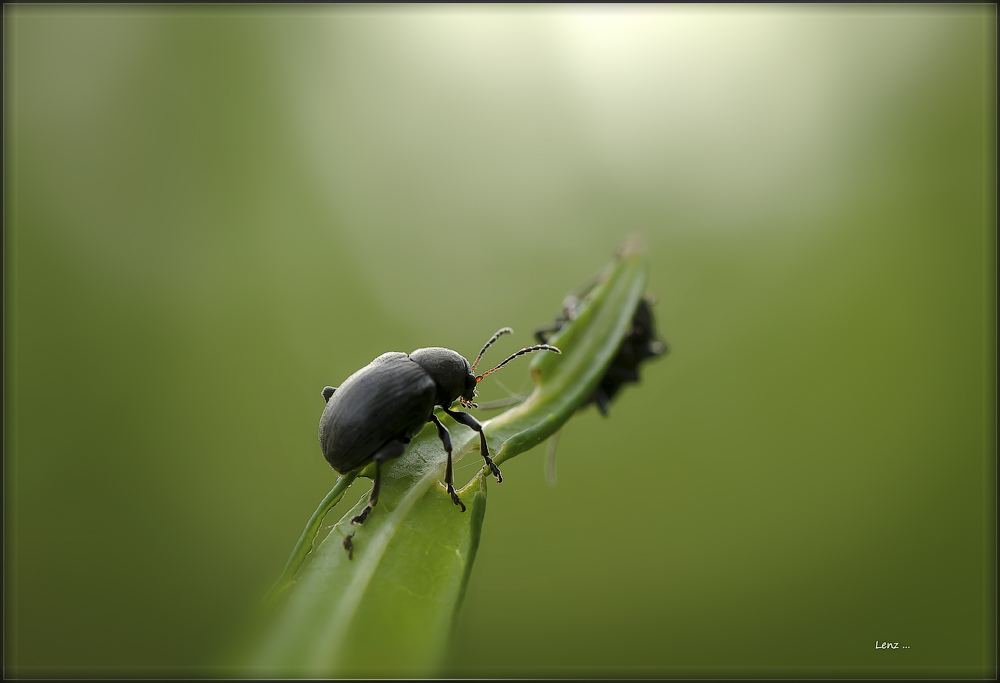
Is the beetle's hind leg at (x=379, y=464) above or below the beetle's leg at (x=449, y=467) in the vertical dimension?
above

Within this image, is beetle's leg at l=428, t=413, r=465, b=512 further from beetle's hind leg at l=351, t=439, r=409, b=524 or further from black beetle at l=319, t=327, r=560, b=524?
beetle's hind leg at l=351, t=439, r=409, b=524

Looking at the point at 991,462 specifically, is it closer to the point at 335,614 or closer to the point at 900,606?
the point at 900,606

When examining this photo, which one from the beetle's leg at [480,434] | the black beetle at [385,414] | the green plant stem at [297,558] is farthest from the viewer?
the black beetle at [385,414]

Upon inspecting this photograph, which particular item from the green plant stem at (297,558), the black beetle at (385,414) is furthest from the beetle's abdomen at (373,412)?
the green plant stem at (297,558)

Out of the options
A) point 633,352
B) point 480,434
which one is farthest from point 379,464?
point 633,352

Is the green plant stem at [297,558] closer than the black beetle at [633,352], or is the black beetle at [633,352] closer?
the green plant stem at [297,558]

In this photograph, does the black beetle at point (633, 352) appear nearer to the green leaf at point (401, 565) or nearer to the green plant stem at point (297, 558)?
the green leaf at point (401, 565)

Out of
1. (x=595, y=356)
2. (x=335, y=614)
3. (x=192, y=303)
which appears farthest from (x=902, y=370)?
(x=192, y=303)

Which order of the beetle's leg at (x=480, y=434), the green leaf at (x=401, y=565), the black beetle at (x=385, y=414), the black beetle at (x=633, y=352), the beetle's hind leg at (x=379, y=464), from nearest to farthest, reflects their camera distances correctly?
1. the green leaf at (x=401, y=565)
2. the beetle's hind leg at (x=379, y=464)
3. the beetle's leg at (x=480, y=434)
4. the black beetle at (x=385, y=414)
5. the black beetle at (x=633, y=352)
